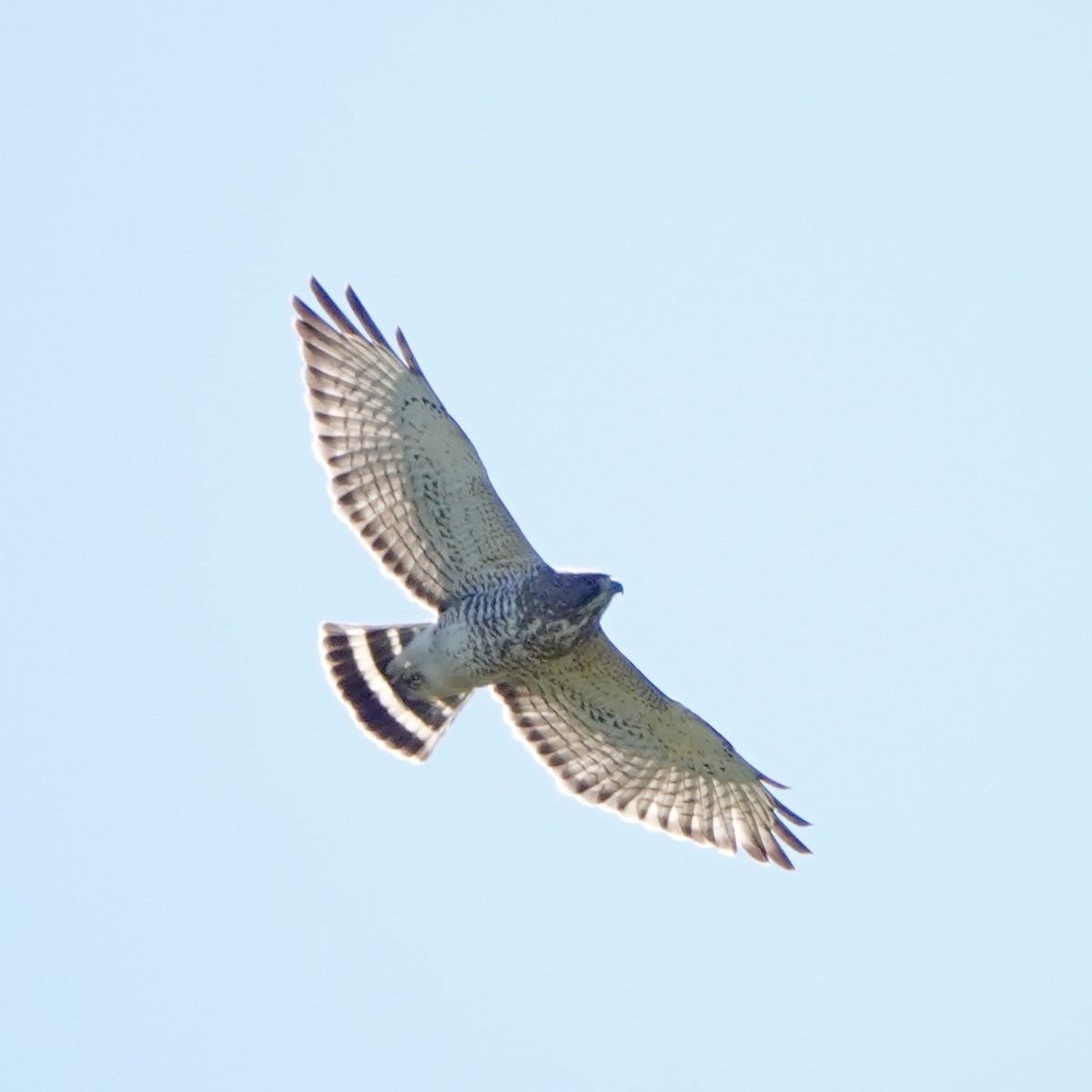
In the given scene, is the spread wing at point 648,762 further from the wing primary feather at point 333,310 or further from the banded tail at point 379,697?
the wing primary feather at point 333,310

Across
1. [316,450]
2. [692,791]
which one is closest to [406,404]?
[316,450]

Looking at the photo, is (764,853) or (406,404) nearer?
(406,404)

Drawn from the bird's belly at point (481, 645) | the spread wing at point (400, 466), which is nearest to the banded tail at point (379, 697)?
the bird's belly at point (481, 645)

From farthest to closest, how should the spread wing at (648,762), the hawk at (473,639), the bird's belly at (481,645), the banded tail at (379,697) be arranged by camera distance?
the banded tail at (379,697) < the spread wing at (648,762) < the hawk at (473,639) < the bird's belly at (481,645)

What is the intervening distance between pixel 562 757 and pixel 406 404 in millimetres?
2326

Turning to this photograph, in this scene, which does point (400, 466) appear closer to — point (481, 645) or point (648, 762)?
point (481, 645)

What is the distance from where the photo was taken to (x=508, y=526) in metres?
10.7

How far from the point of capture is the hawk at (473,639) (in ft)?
34.8

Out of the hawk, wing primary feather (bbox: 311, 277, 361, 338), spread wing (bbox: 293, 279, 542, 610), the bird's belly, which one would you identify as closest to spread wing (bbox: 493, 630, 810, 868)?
the hawk

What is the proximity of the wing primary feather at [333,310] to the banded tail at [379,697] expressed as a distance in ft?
5.55

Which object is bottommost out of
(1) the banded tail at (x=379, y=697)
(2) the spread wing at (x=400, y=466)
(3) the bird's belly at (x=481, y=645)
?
(1) the banded tail at (x=379, y=697)

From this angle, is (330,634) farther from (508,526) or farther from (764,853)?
(764,853)

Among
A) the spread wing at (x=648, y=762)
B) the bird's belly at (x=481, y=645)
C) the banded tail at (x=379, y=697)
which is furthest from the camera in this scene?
the banded tail at (x=379, y=697)

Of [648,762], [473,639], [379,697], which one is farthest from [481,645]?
[648,762]
